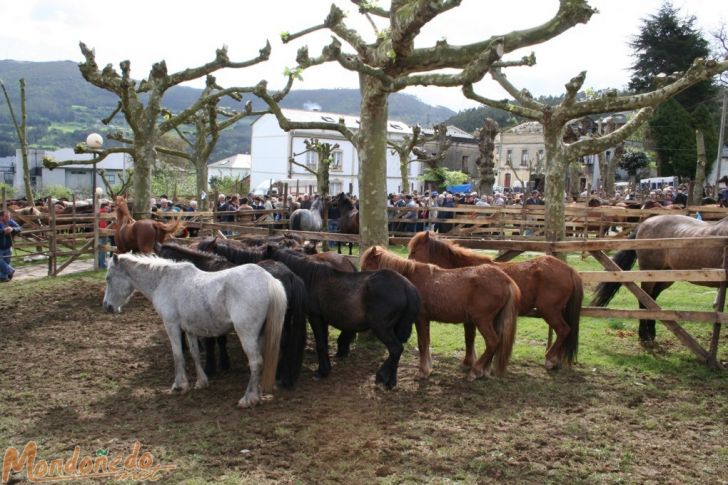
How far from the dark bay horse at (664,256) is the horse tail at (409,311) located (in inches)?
138

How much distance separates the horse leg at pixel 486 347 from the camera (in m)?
6.77

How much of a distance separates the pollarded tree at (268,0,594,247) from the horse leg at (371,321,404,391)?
8.43 feet

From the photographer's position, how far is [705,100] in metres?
48.1

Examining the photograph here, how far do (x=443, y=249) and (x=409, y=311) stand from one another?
192 centimetres

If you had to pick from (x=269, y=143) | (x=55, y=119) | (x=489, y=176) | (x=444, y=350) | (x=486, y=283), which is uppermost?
(x=55, y=119)

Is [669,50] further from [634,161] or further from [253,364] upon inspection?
[253,364]

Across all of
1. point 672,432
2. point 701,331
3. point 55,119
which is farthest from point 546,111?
point 55,119

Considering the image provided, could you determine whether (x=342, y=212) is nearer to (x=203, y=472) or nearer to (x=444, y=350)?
(x=444, y=350)

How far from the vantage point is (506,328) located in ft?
22.2

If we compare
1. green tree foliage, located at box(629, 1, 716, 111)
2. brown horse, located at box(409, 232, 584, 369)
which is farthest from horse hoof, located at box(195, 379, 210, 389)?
green tree foliage, located at box(629, 1, 716, 111)

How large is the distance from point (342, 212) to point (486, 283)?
508 inches

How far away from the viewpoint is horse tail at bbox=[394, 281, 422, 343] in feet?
21.2

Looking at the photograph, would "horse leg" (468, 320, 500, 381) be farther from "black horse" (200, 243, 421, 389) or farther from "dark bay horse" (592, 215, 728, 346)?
"dark bay horse" (592, 215, 728, 346)

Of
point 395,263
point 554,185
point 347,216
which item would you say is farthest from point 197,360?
point 347,216
